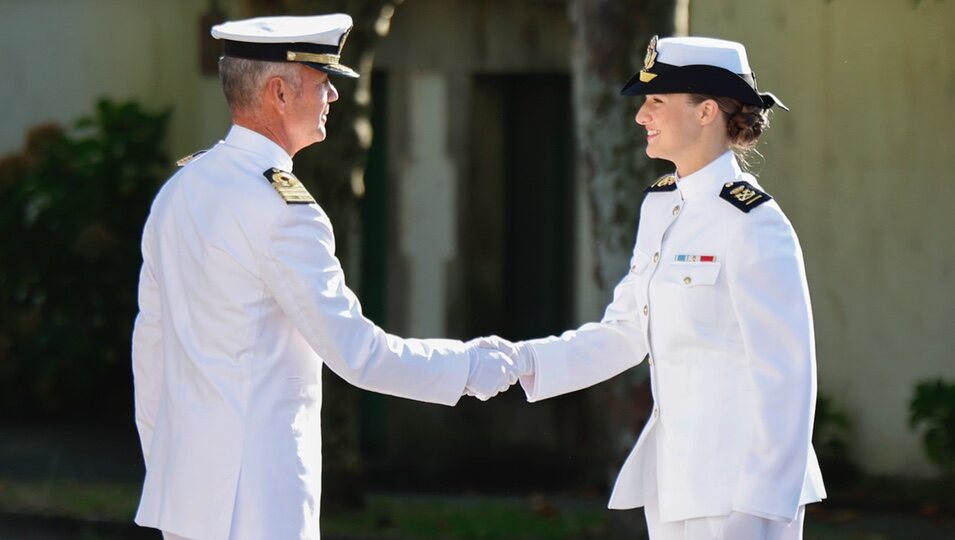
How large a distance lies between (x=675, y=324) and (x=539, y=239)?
23.2ft

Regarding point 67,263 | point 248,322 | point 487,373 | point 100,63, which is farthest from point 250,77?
point 100,63

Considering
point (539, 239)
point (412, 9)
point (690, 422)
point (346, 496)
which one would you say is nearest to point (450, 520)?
point (346, 496)

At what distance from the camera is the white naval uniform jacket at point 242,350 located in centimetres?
425

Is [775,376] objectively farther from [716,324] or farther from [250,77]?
[250,77]

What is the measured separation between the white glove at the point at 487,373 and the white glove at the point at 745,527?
34.5 inches

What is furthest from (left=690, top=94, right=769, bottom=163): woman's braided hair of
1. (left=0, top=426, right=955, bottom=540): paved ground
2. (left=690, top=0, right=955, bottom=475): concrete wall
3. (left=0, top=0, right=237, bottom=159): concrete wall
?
(left=0, top=0, right=237, bottom=159): concrete wall

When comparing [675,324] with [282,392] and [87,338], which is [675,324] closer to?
[282,392]

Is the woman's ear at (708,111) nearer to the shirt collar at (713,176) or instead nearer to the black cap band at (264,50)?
the shirt collar at (713,176)

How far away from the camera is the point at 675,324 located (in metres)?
4.53

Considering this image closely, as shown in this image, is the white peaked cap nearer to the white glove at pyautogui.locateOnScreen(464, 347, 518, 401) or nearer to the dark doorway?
the white glove at pyautogui.locateOnScreen(464, 347, 518, 401)

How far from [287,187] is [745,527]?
1.47 metres

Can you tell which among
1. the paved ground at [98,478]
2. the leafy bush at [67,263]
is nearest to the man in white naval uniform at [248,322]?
the paved ground at [98,478]

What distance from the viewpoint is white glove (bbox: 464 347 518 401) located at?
15.9 feet

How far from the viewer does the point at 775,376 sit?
4246 mm
